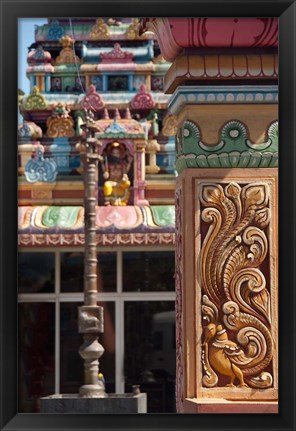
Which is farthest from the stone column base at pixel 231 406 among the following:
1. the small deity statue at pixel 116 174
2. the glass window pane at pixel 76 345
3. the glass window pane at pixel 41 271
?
the small deity statue at pixel 116 174

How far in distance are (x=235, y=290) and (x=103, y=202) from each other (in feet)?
34.7

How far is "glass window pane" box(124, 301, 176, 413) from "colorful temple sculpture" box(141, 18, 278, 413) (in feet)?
29.8

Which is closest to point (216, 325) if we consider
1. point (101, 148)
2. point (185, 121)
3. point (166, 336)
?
point (185, 121)

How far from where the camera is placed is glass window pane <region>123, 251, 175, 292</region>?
12562 mm

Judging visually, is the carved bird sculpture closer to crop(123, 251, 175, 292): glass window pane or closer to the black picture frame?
the black picture frame

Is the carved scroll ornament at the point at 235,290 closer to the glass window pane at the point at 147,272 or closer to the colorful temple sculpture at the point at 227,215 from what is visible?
the colorful temple sculpture at the point at 227,215

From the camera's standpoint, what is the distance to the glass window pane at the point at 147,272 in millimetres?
12562

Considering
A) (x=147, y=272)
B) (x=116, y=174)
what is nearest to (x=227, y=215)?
(x=147, y=272)

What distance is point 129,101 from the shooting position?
44.9ft
